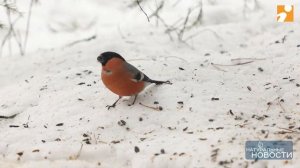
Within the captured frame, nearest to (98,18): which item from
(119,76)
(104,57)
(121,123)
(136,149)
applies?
(104,57)

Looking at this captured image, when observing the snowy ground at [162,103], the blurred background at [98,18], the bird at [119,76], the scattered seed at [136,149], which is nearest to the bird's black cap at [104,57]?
the bird at [119,76]

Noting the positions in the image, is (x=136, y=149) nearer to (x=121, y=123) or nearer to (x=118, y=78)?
(x=121, y=123)

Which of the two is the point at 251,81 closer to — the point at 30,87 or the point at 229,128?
the point at 229,128

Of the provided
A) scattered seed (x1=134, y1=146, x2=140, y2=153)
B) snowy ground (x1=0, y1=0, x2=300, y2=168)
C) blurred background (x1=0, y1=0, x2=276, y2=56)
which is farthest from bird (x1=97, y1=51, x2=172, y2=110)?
blurred background (x1=0, y1=0, x2=276, y2=56)

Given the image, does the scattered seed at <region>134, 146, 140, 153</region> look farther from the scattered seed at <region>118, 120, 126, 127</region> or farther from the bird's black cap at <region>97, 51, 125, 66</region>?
the bird's black cap at <region>97, 51, 125, 66</region>

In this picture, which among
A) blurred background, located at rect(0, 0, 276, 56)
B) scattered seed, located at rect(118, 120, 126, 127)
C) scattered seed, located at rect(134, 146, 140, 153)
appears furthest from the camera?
blurred background, located at rect(0, 0, 276, 56)

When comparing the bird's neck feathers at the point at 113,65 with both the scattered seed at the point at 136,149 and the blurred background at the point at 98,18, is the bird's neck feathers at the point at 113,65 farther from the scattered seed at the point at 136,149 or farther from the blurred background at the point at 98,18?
the blurred background at the point at 98,18
